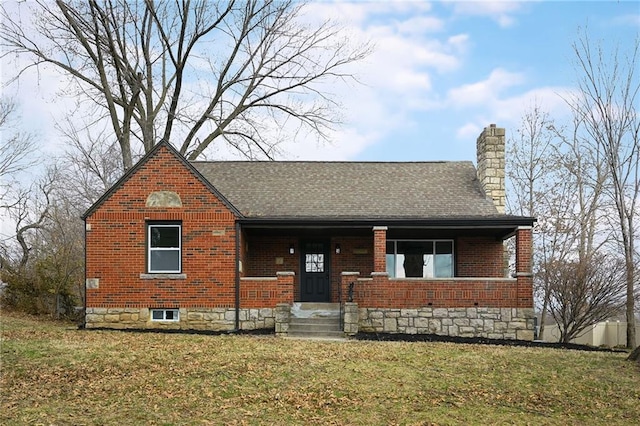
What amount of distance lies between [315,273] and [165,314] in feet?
15.1

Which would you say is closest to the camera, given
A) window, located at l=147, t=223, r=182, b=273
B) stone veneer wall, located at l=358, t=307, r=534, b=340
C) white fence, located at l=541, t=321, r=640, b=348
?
stone veneer wall, located at l=358, t=307, r=534, b=340

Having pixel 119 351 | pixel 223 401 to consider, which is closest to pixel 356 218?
pixel 119 351

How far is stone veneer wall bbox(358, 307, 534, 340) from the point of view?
17516 millimetres

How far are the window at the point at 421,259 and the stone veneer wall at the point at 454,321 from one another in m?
2.38

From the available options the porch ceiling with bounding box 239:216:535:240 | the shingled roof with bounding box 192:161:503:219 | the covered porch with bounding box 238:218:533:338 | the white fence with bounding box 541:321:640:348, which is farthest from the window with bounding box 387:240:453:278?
the white fence with bounding box 541:321:640:348

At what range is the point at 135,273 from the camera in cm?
1769

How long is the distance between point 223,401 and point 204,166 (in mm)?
13343

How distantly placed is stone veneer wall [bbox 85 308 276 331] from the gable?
2604mm

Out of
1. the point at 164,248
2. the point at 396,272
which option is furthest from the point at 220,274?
the point at 396,272

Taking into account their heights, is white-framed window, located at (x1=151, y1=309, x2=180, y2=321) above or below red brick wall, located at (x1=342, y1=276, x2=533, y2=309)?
below

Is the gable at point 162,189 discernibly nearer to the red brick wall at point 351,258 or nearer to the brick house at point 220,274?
the brick house at point 220,274

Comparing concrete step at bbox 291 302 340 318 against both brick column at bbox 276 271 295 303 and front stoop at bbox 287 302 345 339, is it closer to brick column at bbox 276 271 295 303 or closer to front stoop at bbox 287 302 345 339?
front stoop at bbox 287 302 345 339

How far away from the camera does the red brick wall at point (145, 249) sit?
695 inches

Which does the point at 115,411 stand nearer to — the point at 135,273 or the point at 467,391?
the point at 467,391
